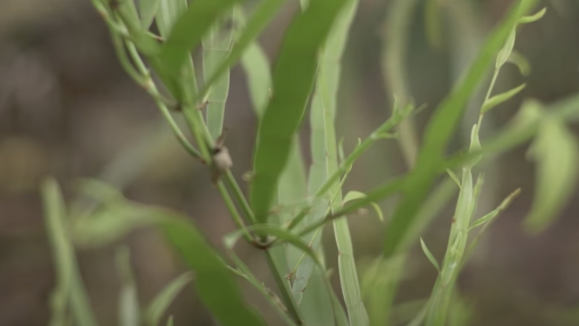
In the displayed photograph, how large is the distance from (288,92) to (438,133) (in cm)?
3

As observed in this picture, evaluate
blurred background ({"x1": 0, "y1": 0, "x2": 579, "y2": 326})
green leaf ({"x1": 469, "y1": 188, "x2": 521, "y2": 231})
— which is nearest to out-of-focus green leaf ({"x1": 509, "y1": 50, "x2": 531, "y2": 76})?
green leaf ({"x1": 469, "y1": 188, "x2": 521, "y2": 231})

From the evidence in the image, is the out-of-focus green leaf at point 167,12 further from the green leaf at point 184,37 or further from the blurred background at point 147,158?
the blurred background at point 147,158

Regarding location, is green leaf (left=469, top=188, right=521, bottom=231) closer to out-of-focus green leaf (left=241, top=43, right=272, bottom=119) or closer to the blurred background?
out-of-focus green leaf (left=241, top=43, right=272, bottom=119)

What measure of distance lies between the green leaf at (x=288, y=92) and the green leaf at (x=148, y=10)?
0.17ft

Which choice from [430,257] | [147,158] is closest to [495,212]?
[430,257]

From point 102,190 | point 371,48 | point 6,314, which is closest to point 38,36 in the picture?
point 6,314

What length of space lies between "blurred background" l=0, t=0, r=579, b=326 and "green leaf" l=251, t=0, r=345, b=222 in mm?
811

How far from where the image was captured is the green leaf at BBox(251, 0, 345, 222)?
0.45 ft

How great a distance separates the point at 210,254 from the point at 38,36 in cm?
126

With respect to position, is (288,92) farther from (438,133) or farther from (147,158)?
(147,158)

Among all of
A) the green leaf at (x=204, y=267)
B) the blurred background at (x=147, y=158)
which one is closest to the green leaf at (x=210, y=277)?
the green leaf at (x=204, y=267)

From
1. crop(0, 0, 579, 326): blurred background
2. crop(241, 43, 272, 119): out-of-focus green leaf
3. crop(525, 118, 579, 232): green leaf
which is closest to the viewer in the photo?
crop(525, 118, 579, 232): green leaf

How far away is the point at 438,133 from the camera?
14cm

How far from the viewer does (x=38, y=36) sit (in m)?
1.32
